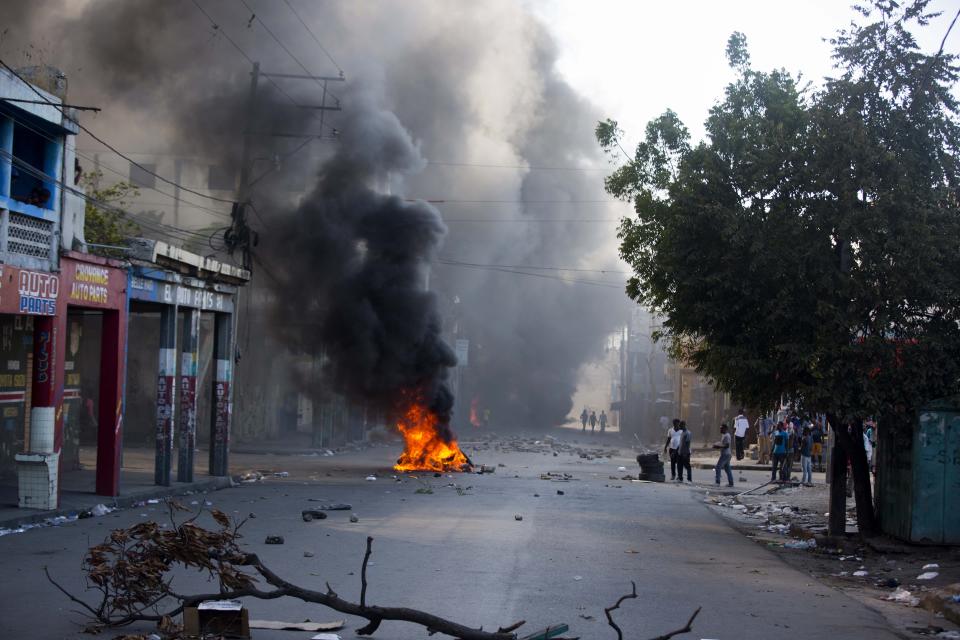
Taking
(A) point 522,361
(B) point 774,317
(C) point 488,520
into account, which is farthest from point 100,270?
(A) point 522,361

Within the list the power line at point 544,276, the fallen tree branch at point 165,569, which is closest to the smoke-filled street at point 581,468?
the fallen tree branch at point 165,569

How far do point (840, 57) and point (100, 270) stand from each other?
1142cm

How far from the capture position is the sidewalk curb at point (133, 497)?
12742 mm

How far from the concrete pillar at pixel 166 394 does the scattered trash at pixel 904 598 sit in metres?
12.8

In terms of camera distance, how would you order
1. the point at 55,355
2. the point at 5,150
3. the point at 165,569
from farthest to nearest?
the point at 55,355
the point at 5,150
the point at 165,569

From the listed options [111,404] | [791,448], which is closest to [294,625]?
[111,404]

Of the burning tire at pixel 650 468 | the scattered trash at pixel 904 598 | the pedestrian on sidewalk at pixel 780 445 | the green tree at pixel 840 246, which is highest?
the green tree at pixel 840 246

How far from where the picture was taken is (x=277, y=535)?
39.2ft

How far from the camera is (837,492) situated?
13.3 meters

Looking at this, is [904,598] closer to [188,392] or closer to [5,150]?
[5,150]

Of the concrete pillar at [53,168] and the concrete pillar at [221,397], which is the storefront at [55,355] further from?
the concrete pillar at [221,397]

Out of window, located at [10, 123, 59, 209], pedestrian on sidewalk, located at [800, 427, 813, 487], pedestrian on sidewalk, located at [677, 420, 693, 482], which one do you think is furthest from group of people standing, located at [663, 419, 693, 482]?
window, located at [10, 123, 59, 209]

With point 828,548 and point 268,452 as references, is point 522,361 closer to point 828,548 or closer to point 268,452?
point 268,452

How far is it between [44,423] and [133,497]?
103 inches
